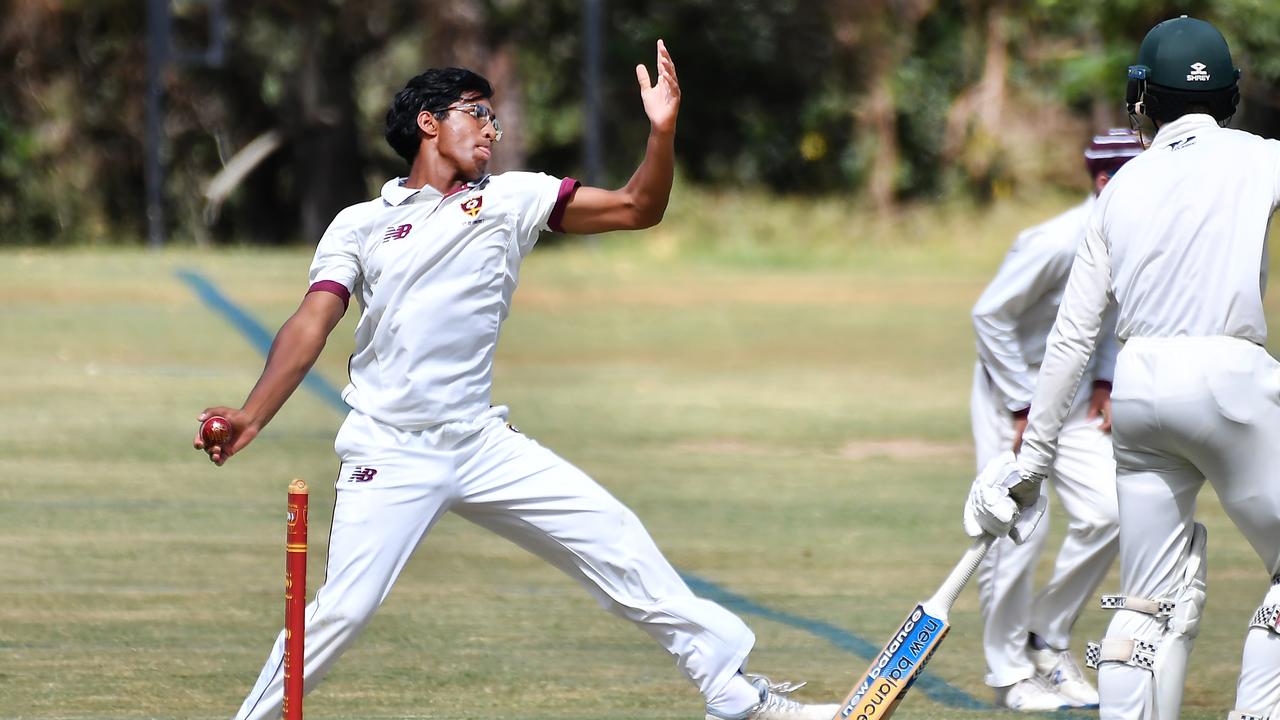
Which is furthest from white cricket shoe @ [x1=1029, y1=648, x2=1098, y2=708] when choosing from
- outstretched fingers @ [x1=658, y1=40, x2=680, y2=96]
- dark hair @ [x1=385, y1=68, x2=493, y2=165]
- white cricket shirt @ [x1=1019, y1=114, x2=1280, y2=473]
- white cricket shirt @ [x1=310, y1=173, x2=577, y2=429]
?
dark hair @ [x1=385, y1=68, x2=493, y2=165]

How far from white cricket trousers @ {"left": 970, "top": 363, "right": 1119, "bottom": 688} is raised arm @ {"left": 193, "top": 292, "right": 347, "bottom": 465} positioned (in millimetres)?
2819

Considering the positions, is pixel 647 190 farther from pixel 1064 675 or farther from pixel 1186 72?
pixel 1064 675

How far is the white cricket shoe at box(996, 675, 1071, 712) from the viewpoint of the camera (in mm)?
7094

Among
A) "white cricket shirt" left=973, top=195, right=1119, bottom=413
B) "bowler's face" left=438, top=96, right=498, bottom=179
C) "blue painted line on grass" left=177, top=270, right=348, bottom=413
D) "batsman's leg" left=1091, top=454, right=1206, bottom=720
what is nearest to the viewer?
"batsman's leg" left=1091, top=454, right=1206, bottom=720

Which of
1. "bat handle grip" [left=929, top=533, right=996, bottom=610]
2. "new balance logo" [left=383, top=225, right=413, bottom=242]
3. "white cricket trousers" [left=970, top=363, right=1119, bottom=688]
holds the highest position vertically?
"new balance logo" [left=383, top=225, right=413, bottom=242]

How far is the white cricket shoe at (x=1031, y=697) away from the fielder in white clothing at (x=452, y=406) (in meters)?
1.50

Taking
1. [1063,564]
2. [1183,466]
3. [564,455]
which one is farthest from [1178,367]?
[564,455]

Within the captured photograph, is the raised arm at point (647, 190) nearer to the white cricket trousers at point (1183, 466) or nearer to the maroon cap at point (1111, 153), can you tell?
the white cricket trousers at point (1183, 466)

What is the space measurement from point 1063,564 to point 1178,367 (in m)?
2.20

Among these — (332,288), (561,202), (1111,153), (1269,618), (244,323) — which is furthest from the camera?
(244,323)

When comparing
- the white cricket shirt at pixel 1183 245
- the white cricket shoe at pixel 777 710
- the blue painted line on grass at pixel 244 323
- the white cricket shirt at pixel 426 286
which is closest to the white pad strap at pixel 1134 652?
the white cricket shirt at pixel 1183 245

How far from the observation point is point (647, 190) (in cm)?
581

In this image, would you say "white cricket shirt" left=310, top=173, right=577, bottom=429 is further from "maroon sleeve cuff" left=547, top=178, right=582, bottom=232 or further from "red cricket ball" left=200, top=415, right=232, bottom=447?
"red cricket ball" left=200, top=415, right=232, bottom=447

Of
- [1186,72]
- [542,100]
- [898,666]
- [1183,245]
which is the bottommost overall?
[542,100]
